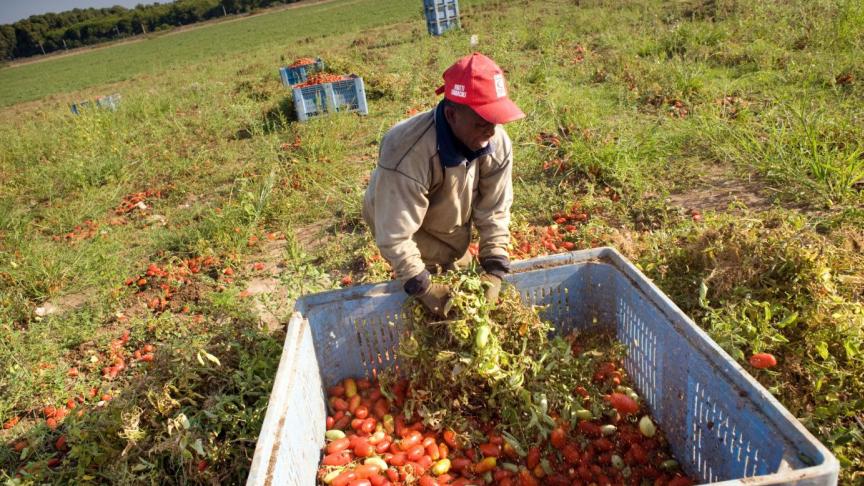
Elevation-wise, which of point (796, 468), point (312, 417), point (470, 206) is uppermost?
point (470, 206)

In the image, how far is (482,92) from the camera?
6.54 feet

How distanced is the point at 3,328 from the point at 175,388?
2.42m

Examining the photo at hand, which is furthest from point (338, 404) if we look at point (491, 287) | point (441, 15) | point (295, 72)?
point (441, 15)

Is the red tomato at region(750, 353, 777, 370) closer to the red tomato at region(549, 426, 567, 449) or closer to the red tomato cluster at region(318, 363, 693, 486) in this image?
the red tomato cluster at region(318, 363, 693, 486)

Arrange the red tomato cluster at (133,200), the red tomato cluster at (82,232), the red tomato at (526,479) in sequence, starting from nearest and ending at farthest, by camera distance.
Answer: the red tomato at (526,479) < the red tomato cluster at (82,232) < the red tomato cluster at (133,200)

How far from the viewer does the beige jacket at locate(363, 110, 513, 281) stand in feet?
7.41

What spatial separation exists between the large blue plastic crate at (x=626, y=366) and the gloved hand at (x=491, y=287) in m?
0.21

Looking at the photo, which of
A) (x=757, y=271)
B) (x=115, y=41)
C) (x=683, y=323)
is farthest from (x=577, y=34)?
(x=115, y=41)

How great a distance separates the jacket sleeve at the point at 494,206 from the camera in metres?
2.54

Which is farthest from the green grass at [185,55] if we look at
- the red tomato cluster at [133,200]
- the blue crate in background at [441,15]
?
the red tomato cluster at [133,200]

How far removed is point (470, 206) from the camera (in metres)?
2.71

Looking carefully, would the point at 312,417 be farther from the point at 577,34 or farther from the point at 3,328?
the point at 577,34

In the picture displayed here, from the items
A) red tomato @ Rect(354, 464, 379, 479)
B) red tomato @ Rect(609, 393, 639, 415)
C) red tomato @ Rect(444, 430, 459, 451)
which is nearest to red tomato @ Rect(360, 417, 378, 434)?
red tomato @ Rect(354, 464, 379, 479)

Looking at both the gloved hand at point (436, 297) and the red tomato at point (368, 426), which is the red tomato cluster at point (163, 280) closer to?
the red tomato at point (368, 426)
